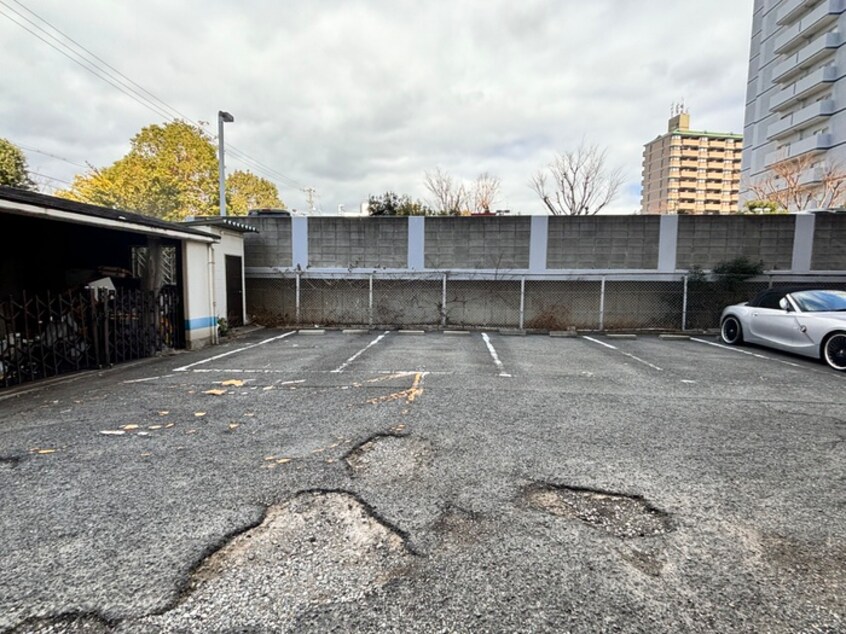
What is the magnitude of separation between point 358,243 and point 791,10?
4080 centimetres

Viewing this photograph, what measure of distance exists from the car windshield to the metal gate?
1230 cm

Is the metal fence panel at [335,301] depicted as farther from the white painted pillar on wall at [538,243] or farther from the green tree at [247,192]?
the green tree at [247,192]

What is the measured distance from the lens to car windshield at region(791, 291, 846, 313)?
710 cm

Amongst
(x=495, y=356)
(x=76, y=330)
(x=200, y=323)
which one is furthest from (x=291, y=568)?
(x=200, y=323)

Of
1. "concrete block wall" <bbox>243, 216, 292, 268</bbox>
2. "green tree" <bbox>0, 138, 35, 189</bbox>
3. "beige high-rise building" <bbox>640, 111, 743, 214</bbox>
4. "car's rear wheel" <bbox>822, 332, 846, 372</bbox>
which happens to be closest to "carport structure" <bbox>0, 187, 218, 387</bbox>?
"concrete block wall" <bbox>243, 216, 292, 268</bbox>

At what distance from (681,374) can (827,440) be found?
8.83ft

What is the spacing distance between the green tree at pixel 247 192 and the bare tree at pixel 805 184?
35854 millimetres

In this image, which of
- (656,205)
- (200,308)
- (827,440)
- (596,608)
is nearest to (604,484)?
(596,608)

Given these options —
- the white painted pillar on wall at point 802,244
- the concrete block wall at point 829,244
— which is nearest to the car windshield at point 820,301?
the white painted pillar on wall at point 802,244

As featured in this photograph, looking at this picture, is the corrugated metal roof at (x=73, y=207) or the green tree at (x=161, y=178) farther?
the green tree at (x=161, y=178)

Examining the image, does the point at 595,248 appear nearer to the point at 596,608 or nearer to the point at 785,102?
the point at 596,608

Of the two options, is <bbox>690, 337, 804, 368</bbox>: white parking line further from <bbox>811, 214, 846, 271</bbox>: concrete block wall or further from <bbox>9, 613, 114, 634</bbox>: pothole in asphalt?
<bbox>9, 613, 114, 634</bbox>: pothole in asphalt

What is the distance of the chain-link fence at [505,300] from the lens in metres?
11.2

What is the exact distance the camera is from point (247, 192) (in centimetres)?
3206
